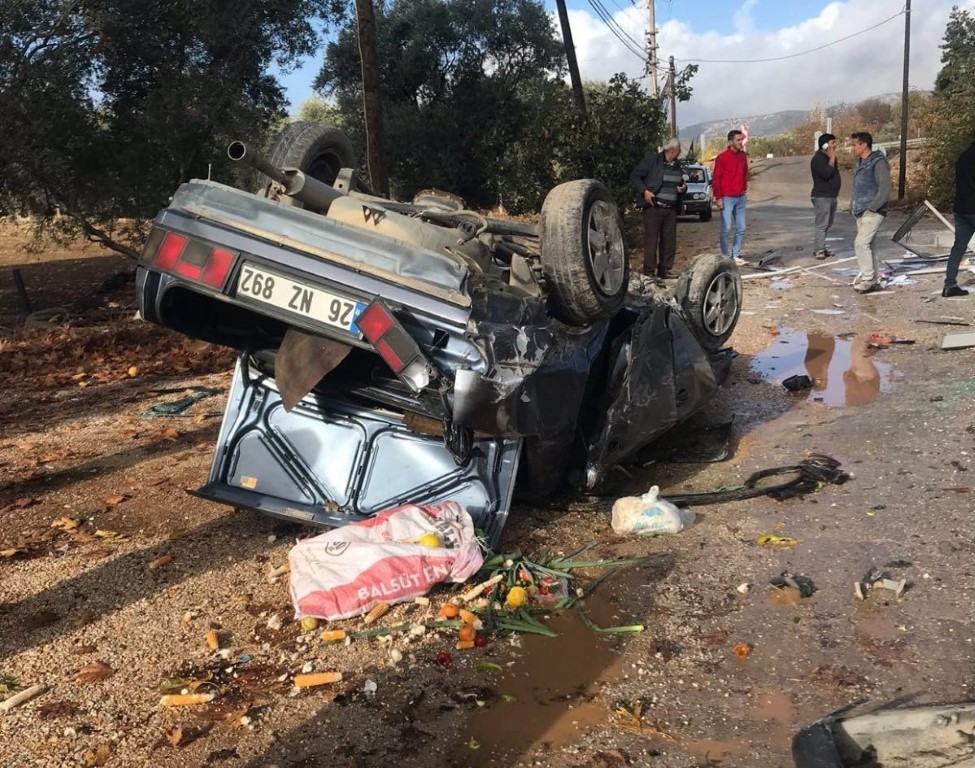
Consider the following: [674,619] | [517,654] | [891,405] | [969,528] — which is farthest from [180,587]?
[891,405]

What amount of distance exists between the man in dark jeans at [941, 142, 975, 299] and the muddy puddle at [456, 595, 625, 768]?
736cm

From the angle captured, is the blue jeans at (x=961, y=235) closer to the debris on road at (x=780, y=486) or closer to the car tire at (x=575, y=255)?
the debris on road at (x=780, y=486)

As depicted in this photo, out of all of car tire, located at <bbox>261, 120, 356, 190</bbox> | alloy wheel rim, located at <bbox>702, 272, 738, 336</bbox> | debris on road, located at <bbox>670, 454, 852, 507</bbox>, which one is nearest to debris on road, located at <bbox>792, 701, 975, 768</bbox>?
debris on road, located at <bbox>670, 454, 852, 507</bbox>

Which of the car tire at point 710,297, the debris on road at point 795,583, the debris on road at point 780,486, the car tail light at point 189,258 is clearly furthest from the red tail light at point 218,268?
the car tire at point 710,297

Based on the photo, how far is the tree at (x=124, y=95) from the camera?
1222 centimetres

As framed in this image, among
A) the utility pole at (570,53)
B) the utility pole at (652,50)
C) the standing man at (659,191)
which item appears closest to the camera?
the standing man at (659,191)

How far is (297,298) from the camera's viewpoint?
3.24 meters

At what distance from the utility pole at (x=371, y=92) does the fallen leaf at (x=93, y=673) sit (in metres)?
9.24

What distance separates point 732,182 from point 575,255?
29.6 ft

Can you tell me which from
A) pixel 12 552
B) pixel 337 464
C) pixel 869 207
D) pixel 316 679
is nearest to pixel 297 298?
pixel 337 464

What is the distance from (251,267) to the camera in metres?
3.28

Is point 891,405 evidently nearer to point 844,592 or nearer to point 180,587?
point 844,592

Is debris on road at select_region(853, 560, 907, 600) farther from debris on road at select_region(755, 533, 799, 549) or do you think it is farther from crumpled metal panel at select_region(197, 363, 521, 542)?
crumpled metal panel at select_region(197, 363, 521, 542)

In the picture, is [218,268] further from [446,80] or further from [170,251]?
[446,80]
